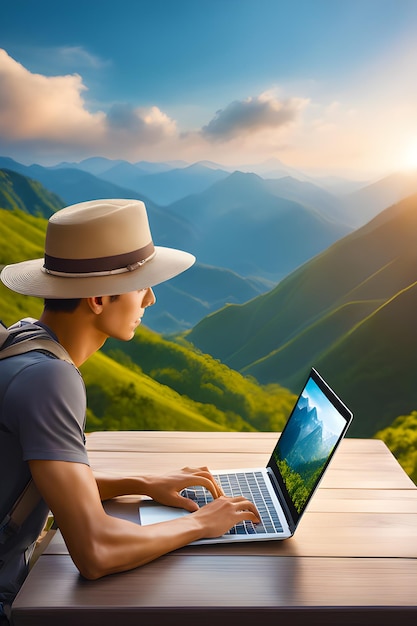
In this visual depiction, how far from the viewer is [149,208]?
464cm

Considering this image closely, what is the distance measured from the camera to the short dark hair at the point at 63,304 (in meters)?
1.34

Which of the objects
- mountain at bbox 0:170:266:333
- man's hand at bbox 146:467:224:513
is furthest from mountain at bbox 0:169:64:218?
man's hand at bbox 146:467:224:513

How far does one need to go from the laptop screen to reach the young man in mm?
100

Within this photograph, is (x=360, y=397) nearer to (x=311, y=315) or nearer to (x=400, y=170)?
(x=311, y=315)

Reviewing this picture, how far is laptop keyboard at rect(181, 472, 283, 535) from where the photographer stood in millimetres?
1247

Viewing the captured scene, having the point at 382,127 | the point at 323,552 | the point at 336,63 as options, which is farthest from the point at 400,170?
the point at 323,552

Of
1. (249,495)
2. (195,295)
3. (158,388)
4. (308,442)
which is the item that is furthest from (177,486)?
(195,295)

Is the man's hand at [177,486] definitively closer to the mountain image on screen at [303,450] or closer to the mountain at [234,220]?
the mountain image on screen at [303,450]

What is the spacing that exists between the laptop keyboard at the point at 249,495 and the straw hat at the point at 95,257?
0.41 metres

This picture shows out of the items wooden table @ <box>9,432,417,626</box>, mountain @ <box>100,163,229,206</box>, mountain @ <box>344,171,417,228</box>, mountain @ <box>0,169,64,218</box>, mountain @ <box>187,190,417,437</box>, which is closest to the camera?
wooden table @ <box>9,432,417,626</box>

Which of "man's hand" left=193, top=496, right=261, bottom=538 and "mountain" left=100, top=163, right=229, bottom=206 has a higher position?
"man's hand" left=193, top=496, right=261, bottom=538

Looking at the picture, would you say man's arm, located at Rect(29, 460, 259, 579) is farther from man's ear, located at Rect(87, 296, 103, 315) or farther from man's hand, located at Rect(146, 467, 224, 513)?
man's ear, located at Rect(87, 296, 103, 315)

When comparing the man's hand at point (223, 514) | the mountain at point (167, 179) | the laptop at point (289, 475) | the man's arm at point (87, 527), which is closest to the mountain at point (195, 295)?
the mountain at point (167, 179)

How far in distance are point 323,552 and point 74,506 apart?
403 millimetres
